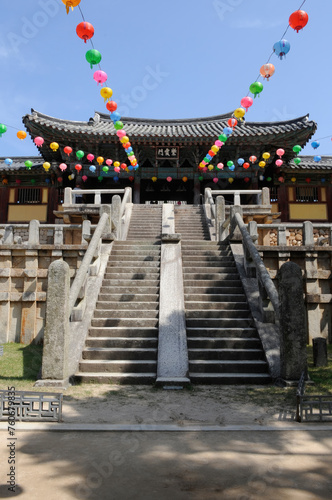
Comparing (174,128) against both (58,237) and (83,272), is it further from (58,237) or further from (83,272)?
(83,272)

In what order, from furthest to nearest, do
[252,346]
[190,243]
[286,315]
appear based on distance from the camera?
[190,243] → [252,346] → [286,315]

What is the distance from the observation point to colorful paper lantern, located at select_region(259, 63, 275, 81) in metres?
10.5

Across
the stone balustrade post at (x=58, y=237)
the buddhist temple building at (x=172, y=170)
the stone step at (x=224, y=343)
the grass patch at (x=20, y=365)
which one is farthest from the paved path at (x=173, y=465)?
the buddhist temple building at (x=172, y=170)

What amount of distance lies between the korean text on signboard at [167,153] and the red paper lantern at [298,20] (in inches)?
460

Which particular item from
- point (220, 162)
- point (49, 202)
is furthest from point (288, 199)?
point (49, 202)

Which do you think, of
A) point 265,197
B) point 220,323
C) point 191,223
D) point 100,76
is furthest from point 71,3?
point 265,197

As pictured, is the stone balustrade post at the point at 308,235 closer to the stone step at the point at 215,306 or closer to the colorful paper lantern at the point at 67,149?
the stone step at the point at 215,306

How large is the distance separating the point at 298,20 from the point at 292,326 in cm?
659

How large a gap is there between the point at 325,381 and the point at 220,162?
613 inches

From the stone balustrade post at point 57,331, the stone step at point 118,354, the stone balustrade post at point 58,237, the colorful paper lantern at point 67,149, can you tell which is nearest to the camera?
the stone balustrade post at point 57,331

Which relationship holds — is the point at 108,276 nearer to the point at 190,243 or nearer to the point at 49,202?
the point at 190,243

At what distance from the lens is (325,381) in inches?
243

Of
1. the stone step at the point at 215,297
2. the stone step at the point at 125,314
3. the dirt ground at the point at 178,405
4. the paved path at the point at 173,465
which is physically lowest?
the paved path at the point at 173,465

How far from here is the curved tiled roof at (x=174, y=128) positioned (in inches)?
728
